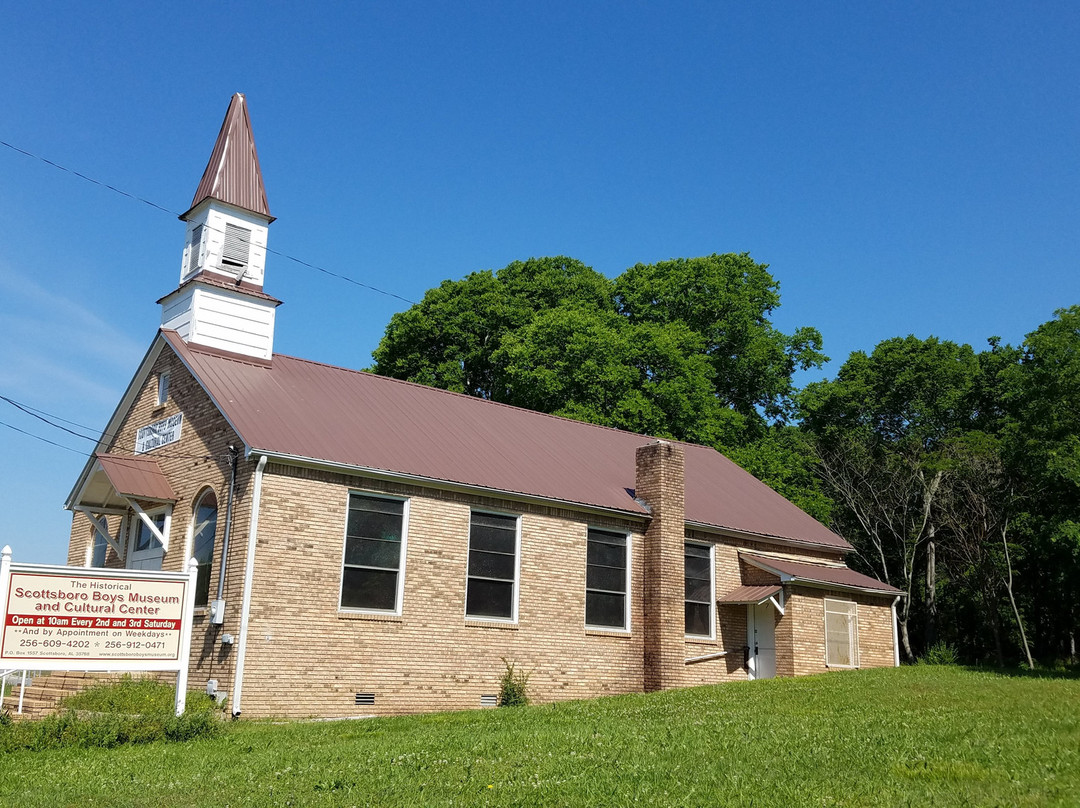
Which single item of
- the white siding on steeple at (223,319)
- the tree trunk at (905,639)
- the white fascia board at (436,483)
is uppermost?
the white siding on steeple at (223,319)

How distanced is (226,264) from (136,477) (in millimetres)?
5658

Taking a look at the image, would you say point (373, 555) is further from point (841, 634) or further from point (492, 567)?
point (841, 634)

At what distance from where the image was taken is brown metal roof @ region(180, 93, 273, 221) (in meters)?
23.4

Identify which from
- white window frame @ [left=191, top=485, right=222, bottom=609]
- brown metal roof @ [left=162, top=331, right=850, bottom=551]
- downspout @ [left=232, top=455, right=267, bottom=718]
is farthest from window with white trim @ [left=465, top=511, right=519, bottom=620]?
white window frame @ [left=191, top=485, right=222, bottom=609]

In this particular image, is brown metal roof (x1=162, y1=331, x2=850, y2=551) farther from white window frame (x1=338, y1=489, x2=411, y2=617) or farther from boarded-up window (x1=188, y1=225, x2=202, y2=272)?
boarded-up window (x1=188, y1=225, x2=202, y2=272)

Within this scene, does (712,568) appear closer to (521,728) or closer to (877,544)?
(521,728)

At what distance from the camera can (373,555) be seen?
62.3 ft

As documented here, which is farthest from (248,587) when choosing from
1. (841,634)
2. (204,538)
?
(841,634)

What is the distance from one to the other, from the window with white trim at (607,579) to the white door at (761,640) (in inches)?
178

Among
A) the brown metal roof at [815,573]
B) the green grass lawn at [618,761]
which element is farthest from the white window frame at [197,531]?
the brown metal roof at [815,573]

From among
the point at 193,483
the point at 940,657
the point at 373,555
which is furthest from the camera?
the point at 940,657

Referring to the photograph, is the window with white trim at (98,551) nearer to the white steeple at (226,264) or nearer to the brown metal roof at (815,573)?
the white steeple at (226,264)

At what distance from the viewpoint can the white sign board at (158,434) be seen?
825 inches

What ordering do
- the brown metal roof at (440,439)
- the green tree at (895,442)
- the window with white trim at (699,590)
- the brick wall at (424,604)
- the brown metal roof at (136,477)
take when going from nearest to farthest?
1. the brick wall at (424,604)
2. the brown metal roof at (440,439)
3. the brown metal roof at (136,477)
4. the window with white trim at (699,590)
5. the green tree at (895,442)
